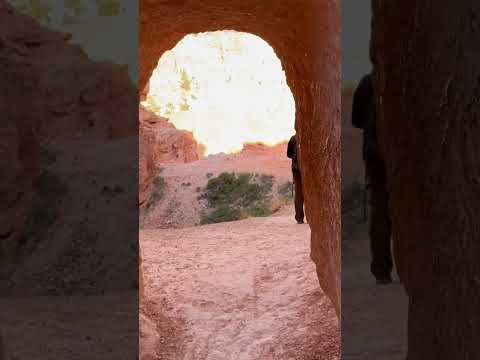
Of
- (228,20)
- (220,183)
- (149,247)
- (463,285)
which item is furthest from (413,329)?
(220,183)

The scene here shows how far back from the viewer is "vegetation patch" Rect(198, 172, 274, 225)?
45.8 feet

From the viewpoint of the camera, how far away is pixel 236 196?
1515cm

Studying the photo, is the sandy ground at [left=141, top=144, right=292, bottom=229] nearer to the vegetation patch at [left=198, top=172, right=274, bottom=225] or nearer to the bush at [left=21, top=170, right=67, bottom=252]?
the vegetation patch at [left=198, top=172, right=274, bottom=225]

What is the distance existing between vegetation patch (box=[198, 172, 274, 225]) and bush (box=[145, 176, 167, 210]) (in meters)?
1.09

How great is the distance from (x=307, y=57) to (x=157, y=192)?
11.3 meters

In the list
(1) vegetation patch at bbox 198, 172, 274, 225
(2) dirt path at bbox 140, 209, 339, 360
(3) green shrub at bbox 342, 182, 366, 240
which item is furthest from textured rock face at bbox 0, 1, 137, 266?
(1) vegetation patch at bbox 198, 172, 274, 225

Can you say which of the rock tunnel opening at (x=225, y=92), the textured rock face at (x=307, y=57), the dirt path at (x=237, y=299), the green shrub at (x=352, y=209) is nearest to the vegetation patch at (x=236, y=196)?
the dirt path at (x=237, y=299)

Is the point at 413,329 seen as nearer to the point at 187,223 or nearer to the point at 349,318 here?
the point at 349,318

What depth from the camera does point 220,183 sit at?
15609 mm

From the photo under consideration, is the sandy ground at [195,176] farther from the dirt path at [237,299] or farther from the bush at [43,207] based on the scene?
the bush at [43,207]

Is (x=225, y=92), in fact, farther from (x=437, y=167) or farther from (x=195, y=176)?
(x=437, y=167)

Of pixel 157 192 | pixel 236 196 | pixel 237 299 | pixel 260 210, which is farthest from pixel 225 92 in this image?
pixel 237 299

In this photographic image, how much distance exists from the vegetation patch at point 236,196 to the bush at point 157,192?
1093mm

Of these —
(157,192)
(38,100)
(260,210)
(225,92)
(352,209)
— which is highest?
(225,92)
